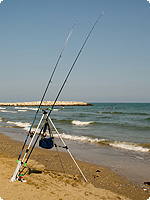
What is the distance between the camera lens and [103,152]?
8766 mm

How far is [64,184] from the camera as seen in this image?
485 cm

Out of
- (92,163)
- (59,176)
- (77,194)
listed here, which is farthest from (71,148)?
(77,194)

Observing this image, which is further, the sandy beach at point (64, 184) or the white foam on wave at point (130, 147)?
the white foam on wave at point (130, 147)

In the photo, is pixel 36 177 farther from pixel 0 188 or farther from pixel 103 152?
pixel 103 152

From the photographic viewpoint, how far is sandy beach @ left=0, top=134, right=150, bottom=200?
4.21 meters

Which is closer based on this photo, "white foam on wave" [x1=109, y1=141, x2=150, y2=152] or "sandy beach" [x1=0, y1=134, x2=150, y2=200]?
"sandy beach" [x1=0, y1=134, x2=150, y2=200]

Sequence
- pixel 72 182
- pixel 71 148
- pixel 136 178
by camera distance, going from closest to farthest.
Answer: pixel 72 182
pixel 136 178
pixel 71 148

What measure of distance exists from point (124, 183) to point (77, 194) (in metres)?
1.70

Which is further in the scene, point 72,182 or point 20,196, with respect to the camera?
point 72,182

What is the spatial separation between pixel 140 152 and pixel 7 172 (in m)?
5.94

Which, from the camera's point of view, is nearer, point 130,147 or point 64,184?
point 64,184

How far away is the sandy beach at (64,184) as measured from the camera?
4.21 m

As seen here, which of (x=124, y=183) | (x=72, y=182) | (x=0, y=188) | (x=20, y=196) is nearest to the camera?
(x=20, y=196)

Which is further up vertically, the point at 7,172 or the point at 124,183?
the point at 7,172
